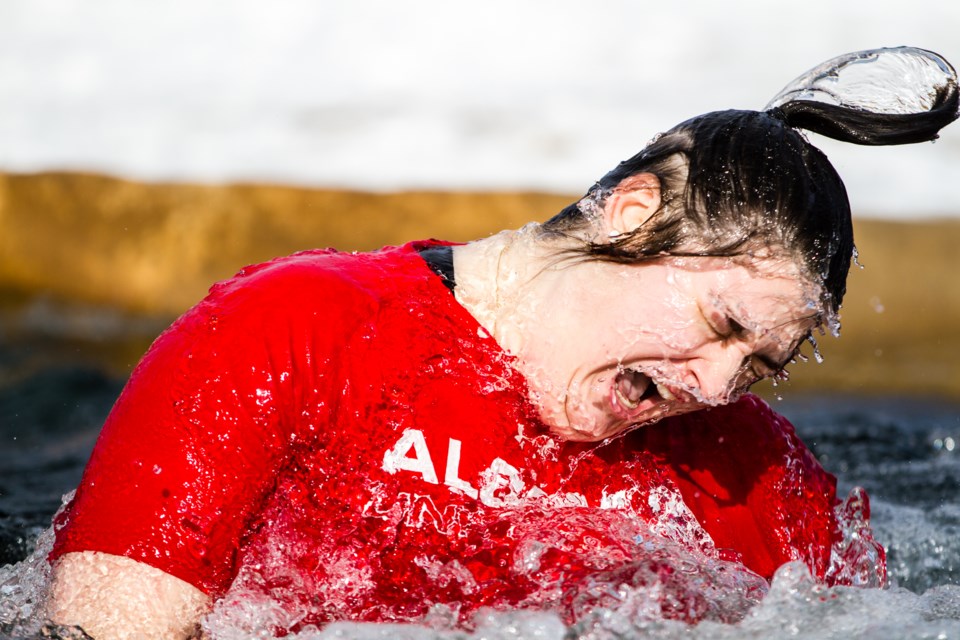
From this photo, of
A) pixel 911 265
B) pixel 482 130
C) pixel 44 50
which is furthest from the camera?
pixel 44 50

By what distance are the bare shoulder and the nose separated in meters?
0.47

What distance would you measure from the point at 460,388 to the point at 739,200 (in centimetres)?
30

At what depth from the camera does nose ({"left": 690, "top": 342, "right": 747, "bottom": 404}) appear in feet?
3.54

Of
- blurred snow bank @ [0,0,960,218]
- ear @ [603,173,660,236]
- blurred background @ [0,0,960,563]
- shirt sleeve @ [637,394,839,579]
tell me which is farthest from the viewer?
blurred snow bank @ [0,0,960,218]

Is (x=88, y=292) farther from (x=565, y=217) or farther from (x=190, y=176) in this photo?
(x=565, y=217)

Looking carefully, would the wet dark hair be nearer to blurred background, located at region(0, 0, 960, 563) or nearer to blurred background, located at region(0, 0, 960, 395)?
blurred background, located at region(0, 0, 960, 563)

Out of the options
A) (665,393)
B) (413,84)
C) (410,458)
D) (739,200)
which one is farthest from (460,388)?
(413,84)

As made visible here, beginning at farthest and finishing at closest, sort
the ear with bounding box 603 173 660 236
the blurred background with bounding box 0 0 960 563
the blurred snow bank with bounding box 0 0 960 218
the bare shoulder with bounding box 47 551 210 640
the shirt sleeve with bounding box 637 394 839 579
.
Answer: the blurred snow bank with bounding box 0 0 960 218 → the blurred background with bounding box 0 0 960 563 → the shirt sleeve with bounding box 637 394 839 579 → the ear with bounding box 603 173 660 236 → the bare shoulder with bounding box 47 551 210 640

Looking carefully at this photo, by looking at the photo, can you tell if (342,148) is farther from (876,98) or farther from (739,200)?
(739,200)

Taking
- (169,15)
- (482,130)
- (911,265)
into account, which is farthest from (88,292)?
(911,265)

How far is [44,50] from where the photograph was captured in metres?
4.36

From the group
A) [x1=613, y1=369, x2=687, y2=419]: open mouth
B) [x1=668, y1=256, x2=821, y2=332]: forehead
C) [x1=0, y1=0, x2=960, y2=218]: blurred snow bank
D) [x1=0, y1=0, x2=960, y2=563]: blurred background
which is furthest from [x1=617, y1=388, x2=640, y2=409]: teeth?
[x1=0, y1=0, x2=960, y2=218]: blurred snow bank

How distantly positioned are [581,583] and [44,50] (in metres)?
3.83

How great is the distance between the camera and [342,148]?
385cm
